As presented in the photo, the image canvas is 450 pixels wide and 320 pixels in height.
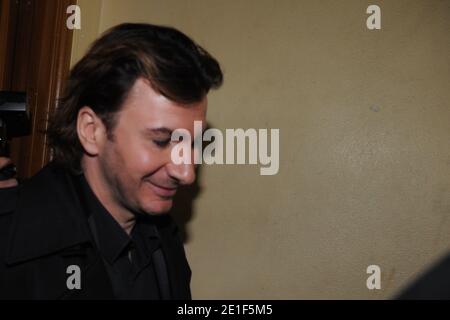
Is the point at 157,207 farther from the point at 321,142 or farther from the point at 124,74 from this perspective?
the point at 321,142

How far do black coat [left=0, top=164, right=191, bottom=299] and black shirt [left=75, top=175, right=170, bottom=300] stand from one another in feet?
0.18

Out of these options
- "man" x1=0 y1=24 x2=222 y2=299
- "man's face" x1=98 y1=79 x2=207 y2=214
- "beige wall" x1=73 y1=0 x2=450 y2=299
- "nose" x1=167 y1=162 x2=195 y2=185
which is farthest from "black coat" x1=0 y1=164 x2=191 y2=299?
"beige wall" x1=73 y1=0 x2=450 y2=299

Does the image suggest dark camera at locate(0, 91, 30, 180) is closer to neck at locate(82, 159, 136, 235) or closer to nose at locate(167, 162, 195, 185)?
neck at locate(82, 159, 136, 235)

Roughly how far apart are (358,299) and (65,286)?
0.85 m

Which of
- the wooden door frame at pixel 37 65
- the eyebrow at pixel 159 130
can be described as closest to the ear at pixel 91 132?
the eyebrow at pixel 159 130

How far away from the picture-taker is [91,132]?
1.10 metres

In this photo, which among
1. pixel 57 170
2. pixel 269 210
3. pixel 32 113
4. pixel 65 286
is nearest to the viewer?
pixel 65 286

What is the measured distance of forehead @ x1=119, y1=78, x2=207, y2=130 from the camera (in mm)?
1044

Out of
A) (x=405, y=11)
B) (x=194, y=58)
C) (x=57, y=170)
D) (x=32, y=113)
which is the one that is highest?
(x=405, y=11)

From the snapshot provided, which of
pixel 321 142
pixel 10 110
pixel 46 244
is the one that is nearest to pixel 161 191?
pixel 46 244

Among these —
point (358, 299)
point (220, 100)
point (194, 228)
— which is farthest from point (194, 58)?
point (358, 299)

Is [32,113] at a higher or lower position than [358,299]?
higher
